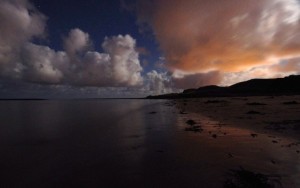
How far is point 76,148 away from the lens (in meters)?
13.4

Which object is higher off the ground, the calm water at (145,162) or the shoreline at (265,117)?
the shoreline at (265,117)

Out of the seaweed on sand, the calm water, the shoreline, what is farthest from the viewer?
the shoreline

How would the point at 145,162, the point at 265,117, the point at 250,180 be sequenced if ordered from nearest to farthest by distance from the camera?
the point at 250,180
the point at 145,162
the point at 265,117

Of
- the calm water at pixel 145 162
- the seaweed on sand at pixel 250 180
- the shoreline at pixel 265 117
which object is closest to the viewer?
the seaweed on sand at pixel 250 180

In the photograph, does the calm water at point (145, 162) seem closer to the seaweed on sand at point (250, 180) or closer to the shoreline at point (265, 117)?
the seaweed on sand at point (250, 180)

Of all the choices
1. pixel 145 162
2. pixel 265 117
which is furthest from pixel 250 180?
pixel 265 117

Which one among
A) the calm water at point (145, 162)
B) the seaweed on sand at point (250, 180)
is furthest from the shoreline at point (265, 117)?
the seaweed on sand at point (250, 180)

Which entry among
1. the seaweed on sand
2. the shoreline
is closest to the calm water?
the seaweed on sand

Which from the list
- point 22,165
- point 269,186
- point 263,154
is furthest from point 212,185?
point 22,165

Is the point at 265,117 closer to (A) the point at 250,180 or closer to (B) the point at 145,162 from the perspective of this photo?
(B) the point at 145,162

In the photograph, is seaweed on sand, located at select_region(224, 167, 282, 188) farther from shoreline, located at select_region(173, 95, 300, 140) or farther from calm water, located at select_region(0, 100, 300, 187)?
shoreline, located at select_region(173, 95, 300, 140)

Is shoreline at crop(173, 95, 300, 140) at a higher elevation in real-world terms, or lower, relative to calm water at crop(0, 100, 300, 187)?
higher

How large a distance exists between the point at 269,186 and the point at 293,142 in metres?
6.90

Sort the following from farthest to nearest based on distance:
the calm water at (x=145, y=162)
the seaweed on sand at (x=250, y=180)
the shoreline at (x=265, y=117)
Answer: the shoreline at (x=265, y=117) < the calm water at (x=145, y=162) < the seaweed on sand at (x=250, y=180)
